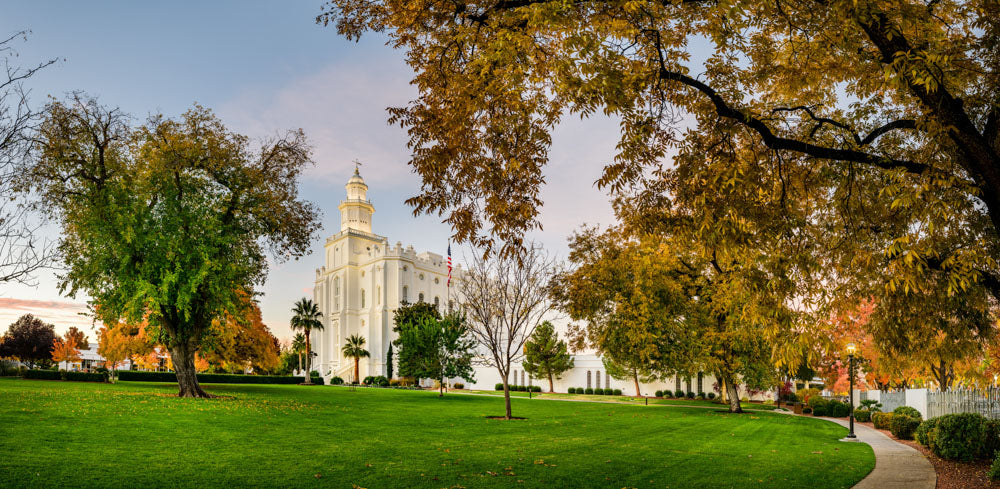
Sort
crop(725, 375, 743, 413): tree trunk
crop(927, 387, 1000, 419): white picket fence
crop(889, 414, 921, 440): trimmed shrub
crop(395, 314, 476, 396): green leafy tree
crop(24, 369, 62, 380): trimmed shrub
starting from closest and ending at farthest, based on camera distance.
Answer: crop(927, 387, 1000, 419): white picket fence → crop(889, 414, 921, 440): trimmed shrub → crop(725, 375, 743, 413): tree trunk → crop(24, 369, 62, 380): trimmed shrub → crop(395, 314, 476, 396): green leafy tree

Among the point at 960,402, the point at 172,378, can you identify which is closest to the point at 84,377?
the point at 172,378

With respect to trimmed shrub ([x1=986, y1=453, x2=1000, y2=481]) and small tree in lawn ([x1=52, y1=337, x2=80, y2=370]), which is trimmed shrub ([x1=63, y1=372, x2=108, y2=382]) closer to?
small tree in lawn ([x1=52, y1=337, x2=80, y2=370])

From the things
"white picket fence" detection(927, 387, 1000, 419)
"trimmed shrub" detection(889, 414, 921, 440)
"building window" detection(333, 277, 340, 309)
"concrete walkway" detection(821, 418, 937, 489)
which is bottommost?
"trimmed shrub" detection(889, 414, 921, 440)

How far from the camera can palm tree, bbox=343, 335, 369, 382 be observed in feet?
253

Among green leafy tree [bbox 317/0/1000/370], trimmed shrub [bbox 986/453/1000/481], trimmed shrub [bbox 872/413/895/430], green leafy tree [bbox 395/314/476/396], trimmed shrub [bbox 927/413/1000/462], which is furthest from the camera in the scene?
green leafy tree [bbox 395/314/476/396]

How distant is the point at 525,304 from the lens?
938 inches

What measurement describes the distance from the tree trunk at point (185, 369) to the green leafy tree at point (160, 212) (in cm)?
4

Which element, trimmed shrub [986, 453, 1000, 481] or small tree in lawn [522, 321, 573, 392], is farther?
small tree in lawn [522, 321, 573, 392]

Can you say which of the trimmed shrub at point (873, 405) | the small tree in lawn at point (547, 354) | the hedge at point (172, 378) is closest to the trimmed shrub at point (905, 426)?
the trimmed shrub at point (873, 405)

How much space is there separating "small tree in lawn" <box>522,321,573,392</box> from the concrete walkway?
1826 inches

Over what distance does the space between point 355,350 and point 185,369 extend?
53896mm

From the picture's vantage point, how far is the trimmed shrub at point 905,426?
63.4 feet

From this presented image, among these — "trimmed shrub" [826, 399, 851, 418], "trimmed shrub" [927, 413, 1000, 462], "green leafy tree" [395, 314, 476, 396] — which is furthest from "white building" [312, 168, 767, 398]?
"trimmed shrub" [927, 413, 1000, 462]

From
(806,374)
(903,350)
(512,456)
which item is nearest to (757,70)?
(903,350)
